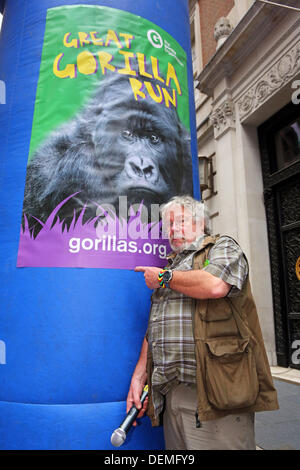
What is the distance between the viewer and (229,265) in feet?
5.02

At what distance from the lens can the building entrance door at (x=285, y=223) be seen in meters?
6.26

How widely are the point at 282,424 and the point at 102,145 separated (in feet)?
10.6

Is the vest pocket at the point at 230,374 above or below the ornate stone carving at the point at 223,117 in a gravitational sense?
below

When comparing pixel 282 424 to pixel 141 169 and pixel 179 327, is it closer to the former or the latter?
pixel 179 327

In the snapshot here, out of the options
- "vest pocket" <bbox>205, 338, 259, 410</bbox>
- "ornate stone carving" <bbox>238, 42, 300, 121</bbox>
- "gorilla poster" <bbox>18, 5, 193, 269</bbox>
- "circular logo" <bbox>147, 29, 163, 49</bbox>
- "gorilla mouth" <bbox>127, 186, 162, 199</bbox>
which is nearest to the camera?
"vest pocket" <bbox>205, 338, 259, 410</bbox>

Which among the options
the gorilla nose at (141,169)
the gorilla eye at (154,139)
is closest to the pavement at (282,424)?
the gorilla nose at (141,169)

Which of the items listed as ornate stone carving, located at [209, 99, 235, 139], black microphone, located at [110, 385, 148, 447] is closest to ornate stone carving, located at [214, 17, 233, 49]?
ornate stone carving, located at [209, 99, 235, 139]

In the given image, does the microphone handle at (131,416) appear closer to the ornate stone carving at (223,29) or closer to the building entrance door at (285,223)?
the building entrance door at (285,223)

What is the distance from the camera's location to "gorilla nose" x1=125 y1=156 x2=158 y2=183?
2.20 metres

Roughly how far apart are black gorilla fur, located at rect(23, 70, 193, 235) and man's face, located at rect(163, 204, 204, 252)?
14.3 inches

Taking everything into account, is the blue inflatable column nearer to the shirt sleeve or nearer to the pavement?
the shirt sleeve

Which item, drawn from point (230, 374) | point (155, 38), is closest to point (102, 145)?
point (155, 38)

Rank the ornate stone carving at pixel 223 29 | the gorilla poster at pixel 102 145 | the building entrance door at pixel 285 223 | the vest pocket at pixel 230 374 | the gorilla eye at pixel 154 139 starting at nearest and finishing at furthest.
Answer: the vest pocket at pixel 230 374 < the gorilla poster at pixel 102 145 < the gorilla eye at pixel 154 139 < the building entrance door at pixel 285 223 < the ornate stone carving at pixel 223 29
